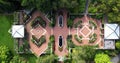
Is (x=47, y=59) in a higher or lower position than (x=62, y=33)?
lower

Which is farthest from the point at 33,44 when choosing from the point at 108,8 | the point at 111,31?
the point at 108,8

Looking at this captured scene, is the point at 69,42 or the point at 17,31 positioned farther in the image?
the point at 69,42

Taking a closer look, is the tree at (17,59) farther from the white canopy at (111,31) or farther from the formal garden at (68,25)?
the white canopy at (111,31)

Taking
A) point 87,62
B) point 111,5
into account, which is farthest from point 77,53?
point 111,5

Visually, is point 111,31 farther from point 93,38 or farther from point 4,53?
point 4,53

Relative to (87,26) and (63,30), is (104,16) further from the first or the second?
(63,30)

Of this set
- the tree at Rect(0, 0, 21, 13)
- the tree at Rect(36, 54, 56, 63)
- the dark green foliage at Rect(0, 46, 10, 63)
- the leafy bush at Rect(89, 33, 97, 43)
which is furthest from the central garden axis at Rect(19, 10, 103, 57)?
the dark green foliage at Rect(0, 46, 10, 63)

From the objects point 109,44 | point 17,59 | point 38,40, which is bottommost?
point 17,59

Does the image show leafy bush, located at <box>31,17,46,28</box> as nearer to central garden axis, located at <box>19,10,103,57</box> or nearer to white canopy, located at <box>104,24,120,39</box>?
central garden axis, located at <box>19,10,103,57</box>
